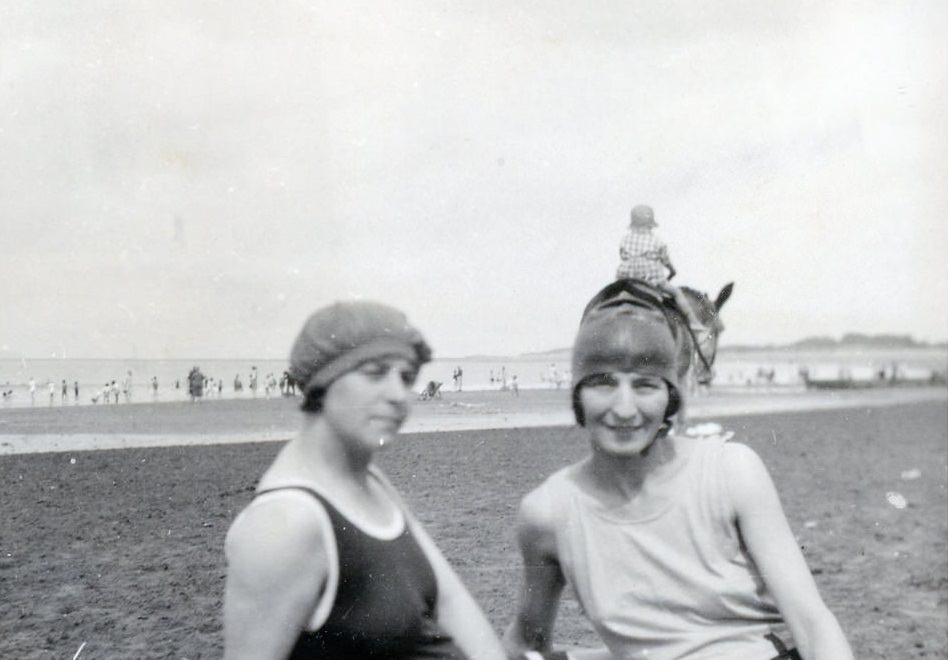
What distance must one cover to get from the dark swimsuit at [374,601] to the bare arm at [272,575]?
32 mm

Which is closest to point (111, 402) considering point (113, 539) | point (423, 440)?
point (113, 539)

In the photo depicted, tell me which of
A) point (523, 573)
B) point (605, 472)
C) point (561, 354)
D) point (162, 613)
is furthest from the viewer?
point (162, 613)

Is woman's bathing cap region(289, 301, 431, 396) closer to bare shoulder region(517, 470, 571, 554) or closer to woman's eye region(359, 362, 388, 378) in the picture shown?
woman's eye region(359, 362, 388, 378)

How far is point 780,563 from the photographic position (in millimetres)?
1795

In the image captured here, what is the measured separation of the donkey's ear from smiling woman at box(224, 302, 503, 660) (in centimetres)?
171

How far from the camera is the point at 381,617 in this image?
1.48 metres

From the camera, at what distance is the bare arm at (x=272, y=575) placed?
4.44 feet

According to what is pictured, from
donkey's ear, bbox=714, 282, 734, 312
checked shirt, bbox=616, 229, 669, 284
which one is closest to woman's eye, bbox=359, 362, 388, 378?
checked shirt, bbox=616, 229, 669, 284

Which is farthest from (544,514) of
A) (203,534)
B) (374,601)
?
(203,534)

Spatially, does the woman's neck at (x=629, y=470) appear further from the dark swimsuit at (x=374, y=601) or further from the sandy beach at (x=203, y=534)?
the sandy beach at (x=203, y=534)

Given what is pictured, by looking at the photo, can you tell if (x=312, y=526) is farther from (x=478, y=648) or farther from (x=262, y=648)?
(x=478, y=648)

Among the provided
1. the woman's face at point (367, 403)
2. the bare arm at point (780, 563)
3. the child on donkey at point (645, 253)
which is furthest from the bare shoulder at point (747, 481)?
the child on donkey at point (645, 253)

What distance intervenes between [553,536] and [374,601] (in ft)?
1.81

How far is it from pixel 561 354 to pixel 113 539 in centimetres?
315
